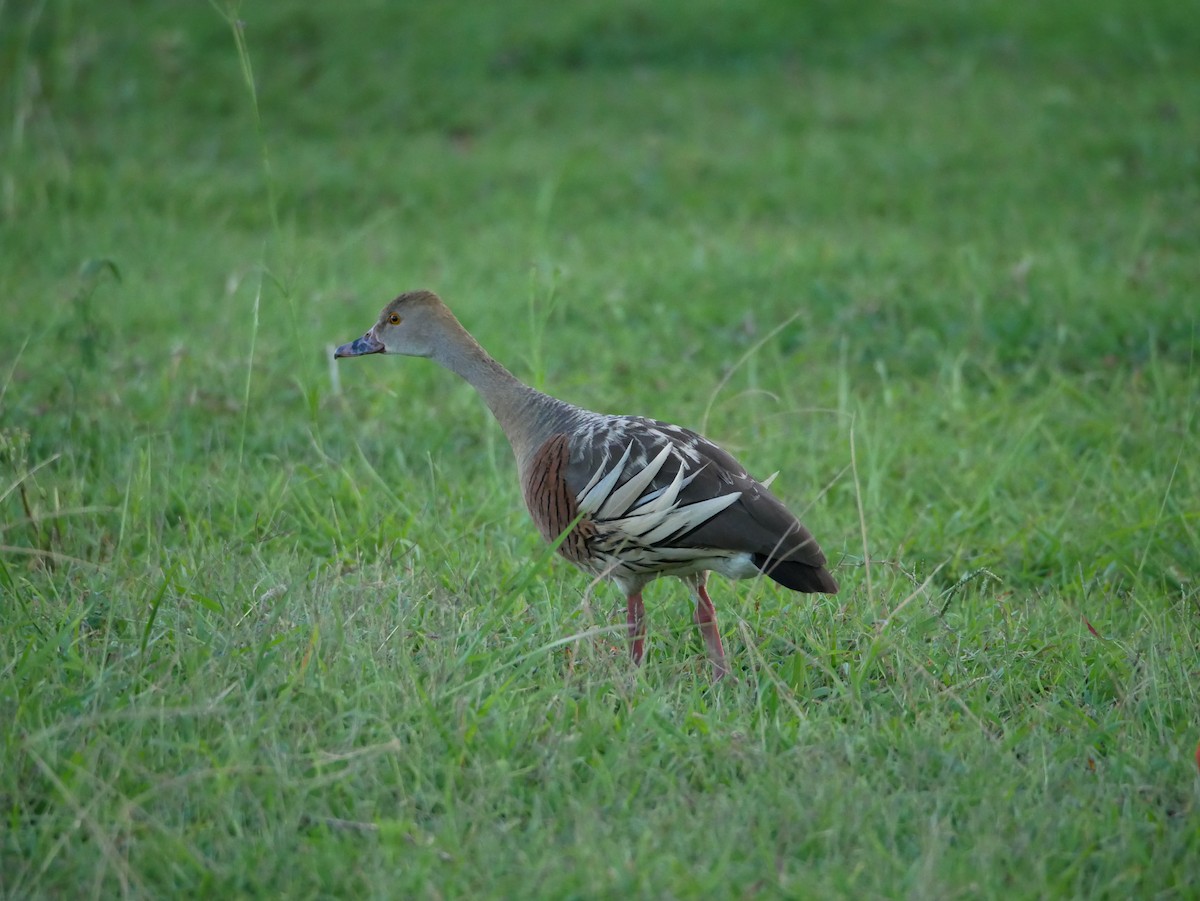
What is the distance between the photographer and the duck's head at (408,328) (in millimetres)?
4406

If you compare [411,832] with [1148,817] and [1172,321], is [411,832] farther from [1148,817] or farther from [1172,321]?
[1172,321]

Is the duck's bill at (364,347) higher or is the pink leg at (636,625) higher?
the duck's bill at (364,347)

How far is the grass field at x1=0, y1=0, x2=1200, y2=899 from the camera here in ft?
9.33

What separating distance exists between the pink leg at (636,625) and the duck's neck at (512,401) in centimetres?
60

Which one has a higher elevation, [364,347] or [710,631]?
[364,347]

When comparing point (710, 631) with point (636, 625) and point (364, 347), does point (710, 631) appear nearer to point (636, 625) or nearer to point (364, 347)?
point (636, 625)

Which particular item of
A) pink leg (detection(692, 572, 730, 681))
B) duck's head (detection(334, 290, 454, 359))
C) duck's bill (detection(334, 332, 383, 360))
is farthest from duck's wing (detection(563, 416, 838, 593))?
duck's bill (detection(334, 332, 383, 360))

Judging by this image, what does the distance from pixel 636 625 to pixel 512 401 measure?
A: 0.99 meters

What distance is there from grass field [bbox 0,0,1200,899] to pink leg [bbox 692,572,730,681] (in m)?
0.08

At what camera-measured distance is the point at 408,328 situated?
445 centimetres

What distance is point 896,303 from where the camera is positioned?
6707mm

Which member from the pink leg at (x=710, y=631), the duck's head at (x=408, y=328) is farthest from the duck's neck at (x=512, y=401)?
the pink leg at (x=710, y=631)

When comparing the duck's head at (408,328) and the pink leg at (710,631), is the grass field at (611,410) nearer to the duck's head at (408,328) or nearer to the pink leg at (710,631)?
the pink leg at (710,631)

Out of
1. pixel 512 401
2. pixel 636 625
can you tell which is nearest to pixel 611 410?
pixel 512 401
